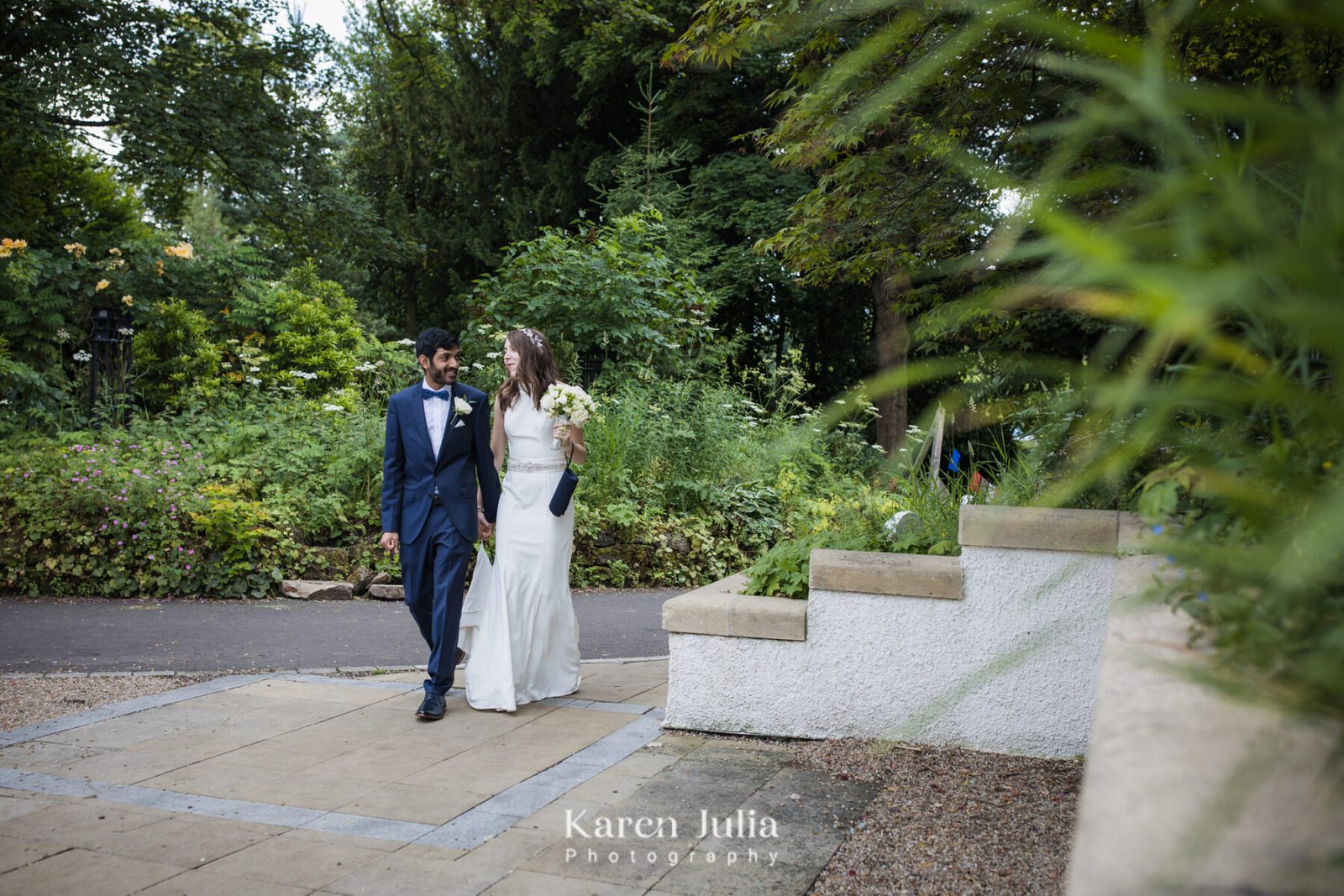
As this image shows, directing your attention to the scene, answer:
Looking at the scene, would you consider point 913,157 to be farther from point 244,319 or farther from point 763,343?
point 763,343

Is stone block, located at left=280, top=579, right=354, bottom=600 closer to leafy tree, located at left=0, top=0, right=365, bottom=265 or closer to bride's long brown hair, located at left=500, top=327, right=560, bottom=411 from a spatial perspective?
bride's long brown hair, located at left=500, top=327, right=560, bottom=411

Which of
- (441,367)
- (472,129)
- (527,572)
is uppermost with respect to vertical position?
(472,129)

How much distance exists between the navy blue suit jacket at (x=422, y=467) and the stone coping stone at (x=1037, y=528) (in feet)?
8.60

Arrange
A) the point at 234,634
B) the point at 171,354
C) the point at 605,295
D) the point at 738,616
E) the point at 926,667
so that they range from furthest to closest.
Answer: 1. the point at 171,354
2. the point at 605,295
3. the point at 234,634
4. the point at 738,616
5. the point at 926,667

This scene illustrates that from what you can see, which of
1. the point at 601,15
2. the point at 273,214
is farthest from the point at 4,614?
the point at 601,15

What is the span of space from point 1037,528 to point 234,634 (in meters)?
5.68

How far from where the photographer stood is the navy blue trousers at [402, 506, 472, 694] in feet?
17.7

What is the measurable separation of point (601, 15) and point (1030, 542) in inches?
594

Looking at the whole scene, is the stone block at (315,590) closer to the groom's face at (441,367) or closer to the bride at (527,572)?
the bride at (527,572)

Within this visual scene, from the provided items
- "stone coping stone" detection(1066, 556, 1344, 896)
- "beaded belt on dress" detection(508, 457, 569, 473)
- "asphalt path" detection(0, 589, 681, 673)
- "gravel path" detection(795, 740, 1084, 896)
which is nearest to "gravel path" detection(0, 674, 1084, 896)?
"gravel path" detection(795, 740, 1084, 896)

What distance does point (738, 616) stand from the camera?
4.83m

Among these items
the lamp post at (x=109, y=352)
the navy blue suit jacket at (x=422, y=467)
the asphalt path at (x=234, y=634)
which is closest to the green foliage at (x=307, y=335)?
the lamp post at (x=109, y=352)

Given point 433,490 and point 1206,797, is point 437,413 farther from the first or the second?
point 1206,797

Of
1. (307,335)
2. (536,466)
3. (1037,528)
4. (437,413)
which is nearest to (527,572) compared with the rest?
(536,466)
